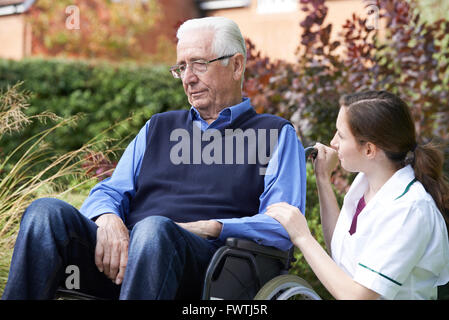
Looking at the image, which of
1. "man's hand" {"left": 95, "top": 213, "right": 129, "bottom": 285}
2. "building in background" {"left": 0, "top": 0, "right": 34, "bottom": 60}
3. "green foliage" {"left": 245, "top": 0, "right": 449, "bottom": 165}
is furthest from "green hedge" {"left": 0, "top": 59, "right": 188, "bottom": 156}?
"man's hand" {"left": 95, "top": 213, "right": 129, "bottom": 285}

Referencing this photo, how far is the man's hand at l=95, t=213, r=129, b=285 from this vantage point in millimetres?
2289

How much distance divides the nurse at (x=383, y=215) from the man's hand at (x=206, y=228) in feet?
0.71

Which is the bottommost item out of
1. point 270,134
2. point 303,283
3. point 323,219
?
point 303,283

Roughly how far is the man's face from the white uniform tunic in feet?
3.21

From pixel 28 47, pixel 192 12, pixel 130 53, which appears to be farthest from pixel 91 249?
pixel 192 12

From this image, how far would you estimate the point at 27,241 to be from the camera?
2133 millimetres

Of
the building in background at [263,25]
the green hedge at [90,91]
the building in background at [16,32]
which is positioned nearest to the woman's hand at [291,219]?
the green hedge at [90,91]

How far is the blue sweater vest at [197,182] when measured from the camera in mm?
2607

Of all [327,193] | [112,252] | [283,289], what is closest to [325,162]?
[327,193]

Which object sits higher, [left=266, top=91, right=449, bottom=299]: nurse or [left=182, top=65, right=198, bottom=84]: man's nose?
[left=182, top=65, right=198, bottom=84]: man's nose

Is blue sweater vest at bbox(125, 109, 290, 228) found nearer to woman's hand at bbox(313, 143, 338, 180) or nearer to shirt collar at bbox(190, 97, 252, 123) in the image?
shirt collar at bbox(190, 97, 252, 123)

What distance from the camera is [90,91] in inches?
344
